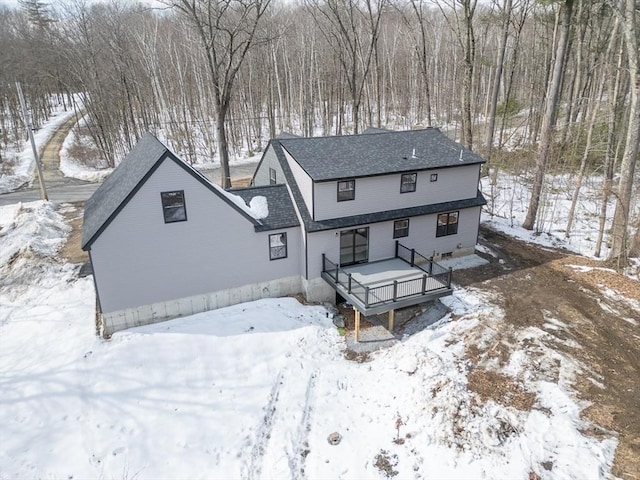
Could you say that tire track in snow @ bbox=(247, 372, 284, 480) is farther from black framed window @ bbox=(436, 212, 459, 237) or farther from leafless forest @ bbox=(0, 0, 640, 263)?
leafless forest @ bbox=(0, 0, 640, 263)

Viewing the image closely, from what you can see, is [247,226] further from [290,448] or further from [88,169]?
[88,169]

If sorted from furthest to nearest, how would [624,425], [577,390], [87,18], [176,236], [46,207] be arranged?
[87,18] < [46,207] < [176,236] < [577,390] < [624,425]

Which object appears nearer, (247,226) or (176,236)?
(176,236)

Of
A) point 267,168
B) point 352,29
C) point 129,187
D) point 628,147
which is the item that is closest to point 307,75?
point 352,29

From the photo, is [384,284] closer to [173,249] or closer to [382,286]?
[382,286]

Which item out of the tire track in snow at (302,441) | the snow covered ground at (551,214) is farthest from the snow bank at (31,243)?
the snow covered ground at (551,214)

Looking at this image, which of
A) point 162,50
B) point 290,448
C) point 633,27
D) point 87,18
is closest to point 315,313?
point 290,448

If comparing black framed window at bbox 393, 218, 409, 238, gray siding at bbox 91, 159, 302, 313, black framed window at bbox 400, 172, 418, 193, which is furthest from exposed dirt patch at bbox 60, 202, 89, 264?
black framed window at bbox 400, 172, 418, 193
